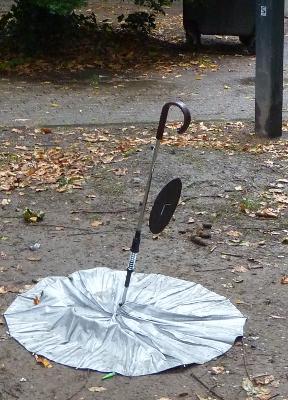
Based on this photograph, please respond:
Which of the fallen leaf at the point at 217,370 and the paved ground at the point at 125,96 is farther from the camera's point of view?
the paved ground at the point at 125,96

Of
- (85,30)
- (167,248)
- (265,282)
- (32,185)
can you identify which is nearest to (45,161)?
(32,185)

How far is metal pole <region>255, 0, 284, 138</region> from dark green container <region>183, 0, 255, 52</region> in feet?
16.8

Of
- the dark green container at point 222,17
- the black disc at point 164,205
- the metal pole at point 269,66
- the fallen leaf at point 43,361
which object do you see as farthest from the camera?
the dark green container at point 222,17

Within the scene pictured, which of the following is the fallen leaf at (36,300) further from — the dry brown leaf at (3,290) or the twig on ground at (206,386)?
the twig on ground at (206,386)

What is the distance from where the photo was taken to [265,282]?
16.8ft

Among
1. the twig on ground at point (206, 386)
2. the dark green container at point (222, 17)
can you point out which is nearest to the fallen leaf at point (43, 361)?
the twig on ground at point (206, 386)

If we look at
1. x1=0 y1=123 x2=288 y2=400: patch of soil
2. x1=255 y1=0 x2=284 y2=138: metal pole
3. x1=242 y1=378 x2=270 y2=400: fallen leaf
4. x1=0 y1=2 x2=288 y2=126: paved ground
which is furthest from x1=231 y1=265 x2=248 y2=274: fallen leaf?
x1=0 y1=2 x2=288 y2=126: paved ground

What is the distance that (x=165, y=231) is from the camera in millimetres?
5988

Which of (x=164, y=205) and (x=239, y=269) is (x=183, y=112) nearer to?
(x=164, y=205)

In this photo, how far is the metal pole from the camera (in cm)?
795

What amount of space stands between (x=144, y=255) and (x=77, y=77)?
6598 mm

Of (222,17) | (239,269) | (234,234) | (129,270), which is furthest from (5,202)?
(222,17)

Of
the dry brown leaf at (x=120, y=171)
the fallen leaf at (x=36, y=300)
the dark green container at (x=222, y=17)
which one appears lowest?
the fallen leaf at (x=36, y=300)

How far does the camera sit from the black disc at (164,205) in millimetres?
4520
